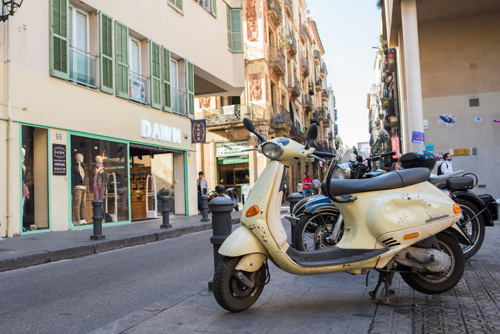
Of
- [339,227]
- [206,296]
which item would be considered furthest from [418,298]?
[206,296]

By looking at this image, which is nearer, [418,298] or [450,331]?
[450,331]

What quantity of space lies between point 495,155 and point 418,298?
46.8 ft

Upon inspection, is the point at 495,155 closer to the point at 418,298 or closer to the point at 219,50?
the point at 219,50

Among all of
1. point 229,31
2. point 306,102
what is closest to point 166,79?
point 229,31

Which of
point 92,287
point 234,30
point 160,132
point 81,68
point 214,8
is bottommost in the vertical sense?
point 92,287

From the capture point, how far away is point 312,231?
511cm

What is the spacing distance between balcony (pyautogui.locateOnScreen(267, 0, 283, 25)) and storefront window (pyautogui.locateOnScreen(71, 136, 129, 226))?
19418 millimetres

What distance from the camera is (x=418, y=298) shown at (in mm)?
3752

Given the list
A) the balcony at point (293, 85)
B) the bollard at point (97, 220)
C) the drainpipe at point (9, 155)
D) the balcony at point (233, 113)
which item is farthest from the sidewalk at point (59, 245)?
the balcony at point (293, 85)

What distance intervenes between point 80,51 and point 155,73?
3.49 metres

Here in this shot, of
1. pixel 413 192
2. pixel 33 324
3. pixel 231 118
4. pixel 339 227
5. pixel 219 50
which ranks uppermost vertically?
pixel 219 50

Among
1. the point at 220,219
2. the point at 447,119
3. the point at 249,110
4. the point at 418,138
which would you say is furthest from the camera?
the point at 249,110

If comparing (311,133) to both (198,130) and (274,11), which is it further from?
(274,11)

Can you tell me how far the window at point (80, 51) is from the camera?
38.0 ft
